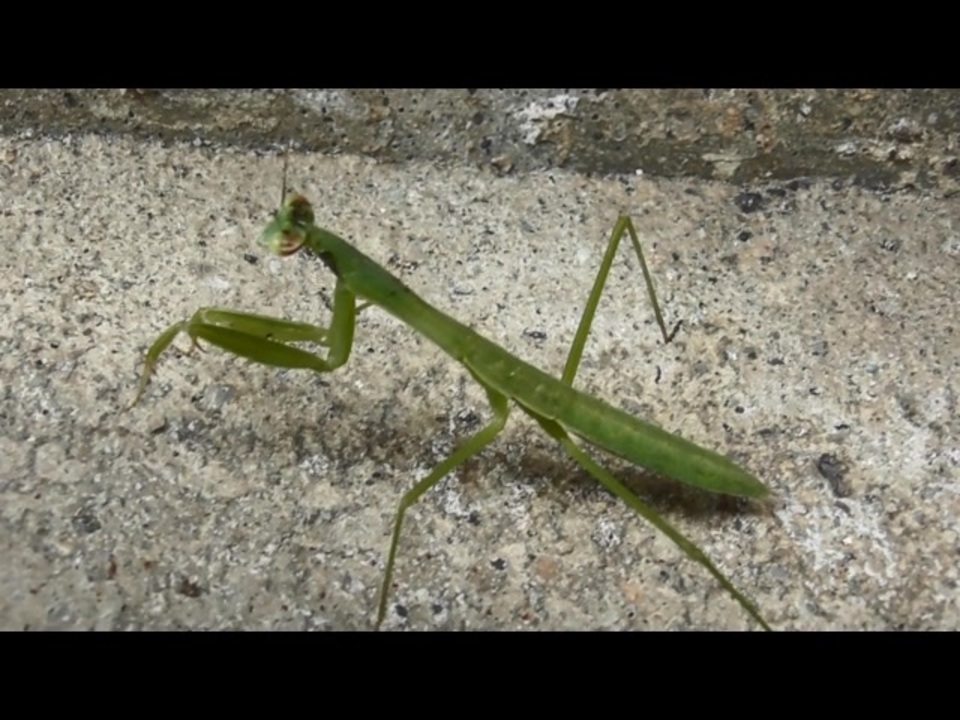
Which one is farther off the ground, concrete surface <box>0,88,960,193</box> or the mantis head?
concrete surface <box>0,88,960,193</box>

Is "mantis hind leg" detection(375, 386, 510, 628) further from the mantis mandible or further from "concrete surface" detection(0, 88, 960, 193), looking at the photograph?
"concrete surface" detection(0, 88, 960, 193)

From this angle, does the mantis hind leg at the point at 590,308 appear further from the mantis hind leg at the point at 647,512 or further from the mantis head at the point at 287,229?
the mantis head at the point at 287,229

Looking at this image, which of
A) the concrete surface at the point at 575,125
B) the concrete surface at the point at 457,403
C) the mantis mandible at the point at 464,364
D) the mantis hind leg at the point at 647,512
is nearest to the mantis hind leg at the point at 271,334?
the mantis mandible at the point at 464,364

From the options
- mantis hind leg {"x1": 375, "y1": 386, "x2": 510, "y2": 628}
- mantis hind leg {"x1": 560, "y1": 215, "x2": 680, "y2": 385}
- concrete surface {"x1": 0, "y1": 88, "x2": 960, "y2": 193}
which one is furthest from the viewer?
concrete surface {"x1": 0, "y1": 88, "x2": 960, "y2": 193}

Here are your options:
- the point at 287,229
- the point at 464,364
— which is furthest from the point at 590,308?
the point at 287,229

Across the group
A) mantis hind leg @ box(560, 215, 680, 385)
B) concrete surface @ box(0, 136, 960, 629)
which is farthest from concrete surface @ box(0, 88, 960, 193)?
mantis hind leg @ box(560, 215, 680, 385)

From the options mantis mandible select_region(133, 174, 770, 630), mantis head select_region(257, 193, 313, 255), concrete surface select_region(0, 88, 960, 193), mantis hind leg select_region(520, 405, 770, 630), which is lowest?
mantis hind leg select_region(520, 405, 770, 630)

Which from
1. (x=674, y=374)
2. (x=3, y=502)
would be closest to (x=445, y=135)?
(x=674, y=374)
